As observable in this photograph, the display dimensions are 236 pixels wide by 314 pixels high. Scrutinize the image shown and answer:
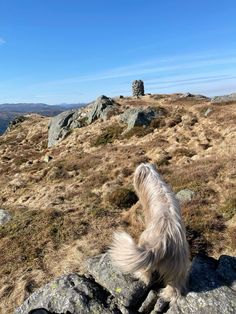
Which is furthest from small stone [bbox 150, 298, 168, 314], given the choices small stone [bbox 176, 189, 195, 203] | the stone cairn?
the stone cairn

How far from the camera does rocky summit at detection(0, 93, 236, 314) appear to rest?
30.3 ft

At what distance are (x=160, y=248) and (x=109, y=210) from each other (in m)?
10.6

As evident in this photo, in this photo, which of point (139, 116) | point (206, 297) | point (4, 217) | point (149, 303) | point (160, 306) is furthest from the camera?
point (139, 116)

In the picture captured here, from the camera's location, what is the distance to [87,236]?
629 inches

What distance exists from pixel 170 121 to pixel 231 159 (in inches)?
675

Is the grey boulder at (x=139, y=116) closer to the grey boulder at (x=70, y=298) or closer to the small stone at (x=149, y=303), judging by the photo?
the grey boulder at (x=70, y=298)

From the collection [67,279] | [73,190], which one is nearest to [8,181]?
[73,190]

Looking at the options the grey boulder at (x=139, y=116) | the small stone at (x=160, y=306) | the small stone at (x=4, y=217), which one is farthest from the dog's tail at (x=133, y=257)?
the grey boulder at (x=139, y=116)

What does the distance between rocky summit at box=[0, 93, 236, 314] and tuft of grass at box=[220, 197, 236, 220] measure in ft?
0.13

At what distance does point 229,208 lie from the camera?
1528cm

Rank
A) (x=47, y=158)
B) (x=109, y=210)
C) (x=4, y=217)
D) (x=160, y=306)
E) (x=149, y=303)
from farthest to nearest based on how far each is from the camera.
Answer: (x=47, y=158) < (x=4, y=217) < (x=109, y=210) < (x=149, y=303) < (x=160, y=306)

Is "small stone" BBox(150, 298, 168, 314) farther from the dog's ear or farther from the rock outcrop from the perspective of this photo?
the rock outcrop

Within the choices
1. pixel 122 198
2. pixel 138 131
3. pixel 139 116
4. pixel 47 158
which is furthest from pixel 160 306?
pixel 139 116

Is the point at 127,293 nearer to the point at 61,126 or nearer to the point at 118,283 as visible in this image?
the point at 118,283
